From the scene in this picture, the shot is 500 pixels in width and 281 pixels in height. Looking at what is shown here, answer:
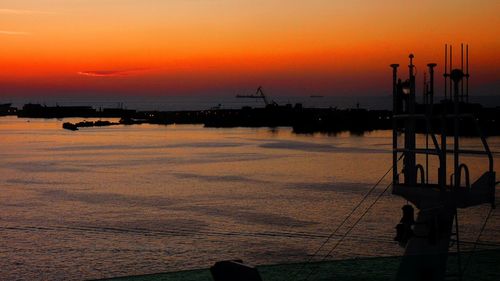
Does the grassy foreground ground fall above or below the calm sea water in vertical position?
above

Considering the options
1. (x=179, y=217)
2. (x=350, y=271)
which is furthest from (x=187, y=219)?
(x=350, y=271)

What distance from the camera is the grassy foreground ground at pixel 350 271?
312 inches

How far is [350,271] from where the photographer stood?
27.2 ft

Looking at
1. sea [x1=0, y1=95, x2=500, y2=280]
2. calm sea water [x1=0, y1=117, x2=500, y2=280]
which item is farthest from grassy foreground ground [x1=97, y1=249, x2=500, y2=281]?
calm sea water [x1=0, y1=117, x2=500, y2=280]

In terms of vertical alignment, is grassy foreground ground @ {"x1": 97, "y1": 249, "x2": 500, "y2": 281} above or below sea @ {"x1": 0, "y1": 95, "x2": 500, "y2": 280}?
above

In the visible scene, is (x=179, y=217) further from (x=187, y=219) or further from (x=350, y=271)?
(x=350, y=271)

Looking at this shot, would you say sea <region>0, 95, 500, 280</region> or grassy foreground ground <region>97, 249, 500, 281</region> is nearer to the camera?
grassy foreground ground <region>97, 249, 500, 281</region>

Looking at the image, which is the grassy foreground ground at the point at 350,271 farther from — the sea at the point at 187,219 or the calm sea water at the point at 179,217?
the calm sea water at the point at 179,217

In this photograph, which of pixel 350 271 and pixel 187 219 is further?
pixel 187 219

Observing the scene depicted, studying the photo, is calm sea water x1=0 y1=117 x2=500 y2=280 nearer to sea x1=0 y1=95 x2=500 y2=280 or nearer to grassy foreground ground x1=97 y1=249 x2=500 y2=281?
sea x1=0 y1=95 x2=500 y2=280

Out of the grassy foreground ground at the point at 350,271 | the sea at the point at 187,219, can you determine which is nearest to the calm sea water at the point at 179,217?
the sea at the point at 187,219

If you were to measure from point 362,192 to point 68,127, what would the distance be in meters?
133

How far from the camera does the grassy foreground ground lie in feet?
26.0

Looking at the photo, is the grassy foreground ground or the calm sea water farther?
the calm sea water
